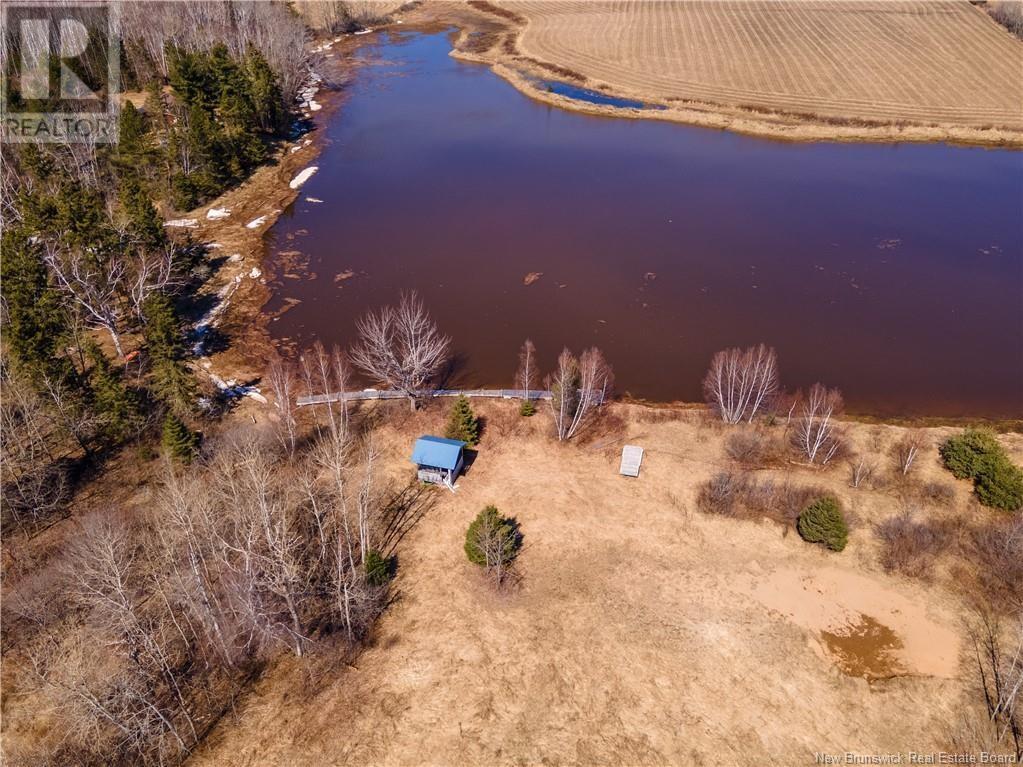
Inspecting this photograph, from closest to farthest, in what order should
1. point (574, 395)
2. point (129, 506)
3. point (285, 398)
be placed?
point (129, 506) < point (285, 398) < point (574, 395)

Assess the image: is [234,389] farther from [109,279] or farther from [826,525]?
[826,525]

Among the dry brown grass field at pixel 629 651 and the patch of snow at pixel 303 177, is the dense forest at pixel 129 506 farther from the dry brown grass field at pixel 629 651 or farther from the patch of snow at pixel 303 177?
the patch of snow at pixel 303 177

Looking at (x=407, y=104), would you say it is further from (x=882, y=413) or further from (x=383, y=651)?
(x=383, y=651)

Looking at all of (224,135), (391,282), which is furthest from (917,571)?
(224,135)

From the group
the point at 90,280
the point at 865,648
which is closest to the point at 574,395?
the point at 865,648

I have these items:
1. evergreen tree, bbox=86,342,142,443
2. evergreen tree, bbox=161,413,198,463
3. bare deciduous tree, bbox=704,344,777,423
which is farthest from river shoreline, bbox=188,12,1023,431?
evergreen tree, bbox=161,413,198,463

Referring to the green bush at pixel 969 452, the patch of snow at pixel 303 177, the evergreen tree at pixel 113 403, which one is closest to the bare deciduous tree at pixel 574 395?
the green bush at pixel 969 452

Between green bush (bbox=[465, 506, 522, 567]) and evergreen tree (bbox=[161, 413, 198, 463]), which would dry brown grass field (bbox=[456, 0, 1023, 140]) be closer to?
green bush (bbox=[465, 506, 522, 567])
